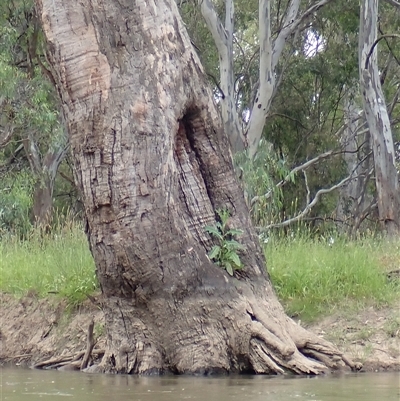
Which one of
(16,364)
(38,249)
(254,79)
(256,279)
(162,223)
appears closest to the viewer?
(162,223)

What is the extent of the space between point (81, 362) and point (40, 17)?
9.03ft

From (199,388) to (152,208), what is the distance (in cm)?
156

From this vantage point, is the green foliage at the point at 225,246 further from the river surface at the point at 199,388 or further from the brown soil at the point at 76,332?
the brown soil at the point at 76,332

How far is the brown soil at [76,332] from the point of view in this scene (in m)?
6.99

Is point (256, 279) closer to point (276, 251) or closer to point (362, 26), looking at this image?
point (276, 251)

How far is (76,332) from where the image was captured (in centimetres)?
763

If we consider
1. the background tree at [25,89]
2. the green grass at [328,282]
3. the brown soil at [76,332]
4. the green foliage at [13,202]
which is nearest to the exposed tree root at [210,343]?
the brown soil at [76,332]

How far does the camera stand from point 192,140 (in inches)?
270

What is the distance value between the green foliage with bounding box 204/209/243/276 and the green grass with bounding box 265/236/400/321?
1.30 m

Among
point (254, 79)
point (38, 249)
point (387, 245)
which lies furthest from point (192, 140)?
point (254, 79)

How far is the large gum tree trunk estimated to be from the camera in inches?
247

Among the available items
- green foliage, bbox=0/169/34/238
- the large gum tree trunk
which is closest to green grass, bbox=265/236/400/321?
the large gum tree trunk

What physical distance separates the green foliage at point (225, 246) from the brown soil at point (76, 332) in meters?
1.22

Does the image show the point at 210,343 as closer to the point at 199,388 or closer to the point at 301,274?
the point at 199,388
